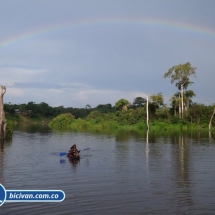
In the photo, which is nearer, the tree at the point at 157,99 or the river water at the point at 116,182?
the river water at the point at 116,182

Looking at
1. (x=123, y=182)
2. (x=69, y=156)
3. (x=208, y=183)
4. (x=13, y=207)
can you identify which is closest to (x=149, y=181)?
(x=123, y=182)

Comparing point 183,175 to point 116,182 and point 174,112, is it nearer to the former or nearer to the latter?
point 116,182

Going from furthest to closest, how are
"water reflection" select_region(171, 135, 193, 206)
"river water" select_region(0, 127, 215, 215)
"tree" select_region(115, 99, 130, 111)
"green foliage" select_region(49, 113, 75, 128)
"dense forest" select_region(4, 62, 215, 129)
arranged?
"green foliage" select_region(49, 113, 75, 128)
"tree" select_region(115, 99, 130, 111)
"dense forest" select_region(4, 62, 215, 129)
"water reflection" select_region(171, 135, 193, 206)
"river water" select_region(0, 127, 215, 215)

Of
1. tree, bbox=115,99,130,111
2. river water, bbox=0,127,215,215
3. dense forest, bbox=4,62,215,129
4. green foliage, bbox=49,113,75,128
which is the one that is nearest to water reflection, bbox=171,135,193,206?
river water, bbox=0,127,215,215

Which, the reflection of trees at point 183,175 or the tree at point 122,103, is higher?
the tree at point 122,103

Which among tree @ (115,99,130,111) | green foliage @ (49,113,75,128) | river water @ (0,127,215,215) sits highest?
tree @ (115,99,130,111)

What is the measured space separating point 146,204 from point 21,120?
379 ft

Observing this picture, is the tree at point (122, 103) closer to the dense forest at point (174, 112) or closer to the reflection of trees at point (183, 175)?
the dense forest at point (174, 112)

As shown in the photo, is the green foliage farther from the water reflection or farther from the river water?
the water reflection

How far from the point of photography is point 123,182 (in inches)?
675

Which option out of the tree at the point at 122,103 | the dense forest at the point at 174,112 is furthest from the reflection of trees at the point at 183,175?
the tree at the point at 122,103

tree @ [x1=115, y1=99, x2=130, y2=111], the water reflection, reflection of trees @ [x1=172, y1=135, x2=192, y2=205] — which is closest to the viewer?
the water reflection

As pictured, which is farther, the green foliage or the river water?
the green foliage

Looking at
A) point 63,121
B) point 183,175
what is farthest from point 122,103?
point 183,175
